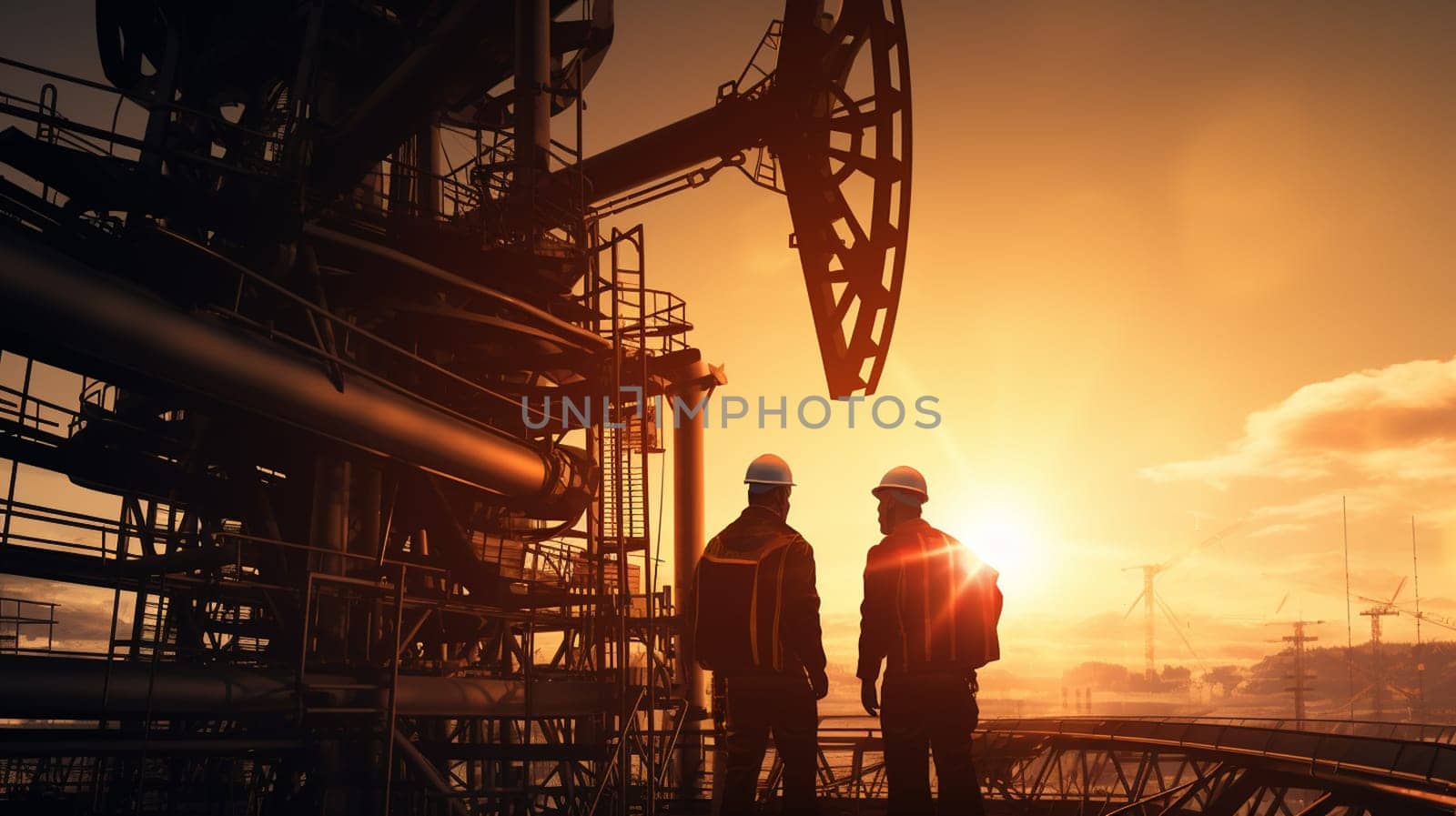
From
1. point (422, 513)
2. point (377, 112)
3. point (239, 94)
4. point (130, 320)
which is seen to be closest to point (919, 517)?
point (130, 320)

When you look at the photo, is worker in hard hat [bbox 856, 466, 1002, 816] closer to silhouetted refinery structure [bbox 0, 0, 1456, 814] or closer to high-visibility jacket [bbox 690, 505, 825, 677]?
high-visibility jacket [bbox 690, 505, 825, 677]

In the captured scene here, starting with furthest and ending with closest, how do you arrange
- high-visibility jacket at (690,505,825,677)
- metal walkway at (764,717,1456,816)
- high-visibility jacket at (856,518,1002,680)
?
metal walkway at (764,717,1456,816)
high-visibility jacket at (856,518,1002,680)
high-visibility jacket at (690,505,825,677)

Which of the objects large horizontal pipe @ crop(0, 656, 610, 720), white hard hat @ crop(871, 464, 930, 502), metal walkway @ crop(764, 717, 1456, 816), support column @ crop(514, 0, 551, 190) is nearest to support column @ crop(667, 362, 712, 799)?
metal walkway @ crop(764, 717, 1456, 816)

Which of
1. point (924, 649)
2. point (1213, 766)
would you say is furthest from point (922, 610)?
point (1213, 766)

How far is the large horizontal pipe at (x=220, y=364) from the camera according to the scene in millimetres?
10344

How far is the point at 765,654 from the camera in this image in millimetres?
7496

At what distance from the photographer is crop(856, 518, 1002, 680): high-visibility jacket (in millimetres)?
7918

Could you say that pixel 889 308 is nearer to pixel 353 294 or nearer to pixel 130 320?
pixel 353 294

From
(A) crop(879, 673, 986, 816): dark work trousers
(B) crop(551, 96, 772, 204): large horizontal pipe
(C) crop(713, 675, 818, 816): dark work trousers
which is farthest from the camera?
(B) crop(551, 96, 772, 204): large horizontal pipe

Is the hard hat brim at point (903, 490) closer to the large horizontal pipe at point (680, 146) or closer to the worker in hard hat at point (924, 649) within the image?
the worker in hard hat at point (924, 649)

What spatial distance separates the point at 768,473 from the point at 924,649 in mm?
1700

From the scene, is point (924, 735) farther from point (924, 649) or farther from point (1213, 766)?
point (1213, 766)

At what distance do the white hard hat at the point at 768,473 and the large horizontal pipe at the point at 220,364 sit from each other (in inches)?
285

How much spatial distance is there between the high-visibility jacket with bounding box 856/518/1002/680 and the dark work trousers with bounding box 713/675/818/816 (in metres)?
0.63
